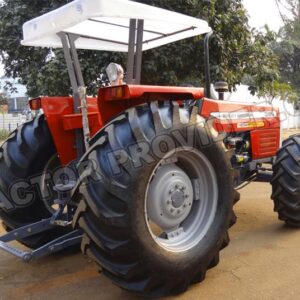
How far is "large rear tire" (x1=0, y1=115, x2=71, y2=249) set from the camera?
384 centimetres

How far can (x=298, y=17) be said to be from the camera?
26.3m

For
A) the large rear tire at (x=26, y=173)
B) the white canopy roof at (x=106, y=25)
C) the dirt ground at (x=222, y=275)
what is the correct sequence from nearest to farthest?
the white canopy roof at (x=106, y=25) < the dirt ground at (x=222, y=275) < the large rear tire at (x=26, y=173)

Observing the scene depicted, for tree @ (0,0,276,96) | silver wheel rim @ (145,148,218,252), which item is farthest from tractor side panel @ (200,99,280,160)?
tree @ (0,0,276,96)

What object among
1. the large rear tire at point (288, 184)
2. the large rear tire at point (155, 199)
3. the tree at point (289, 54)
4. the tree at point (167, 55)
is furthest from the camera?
the tree at point (289, 54)

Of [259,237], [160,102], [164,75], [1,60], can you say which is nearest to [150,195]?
[160,102]

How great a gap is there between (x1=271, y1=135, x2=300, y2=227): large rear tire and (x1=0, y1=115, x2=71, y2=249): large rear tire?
219 cm

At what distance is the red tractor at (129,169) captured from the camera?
2715mm

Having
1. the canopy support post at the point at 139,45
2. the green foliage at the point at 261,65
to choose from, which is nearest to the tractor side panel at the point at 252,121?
the canopy support post at the point at 139,45

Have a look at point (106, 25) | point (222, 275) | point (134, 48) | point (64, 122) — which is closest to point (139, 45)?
point (134, 48)

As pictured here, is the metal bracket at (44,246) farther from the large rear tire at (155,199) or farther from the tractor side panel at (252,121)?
the tractor side panel at (252,121)

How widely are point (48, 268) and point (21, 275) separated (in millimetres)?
253

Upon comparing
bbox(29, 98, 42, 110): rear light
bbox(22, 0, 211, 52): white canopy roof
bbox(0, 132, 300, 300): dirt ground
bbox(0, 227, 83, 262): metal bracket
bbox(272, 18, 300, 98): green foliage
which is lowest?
bbox(0, 132, 300, 300): dirt ground

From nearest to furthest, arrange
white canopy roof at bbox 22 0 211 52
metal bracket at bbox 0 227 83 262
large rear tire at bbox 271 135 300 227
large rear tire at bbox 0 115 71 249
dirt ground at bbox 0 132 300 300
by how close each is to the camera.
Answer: white canopy roof at bbox 22 0 211 52
metal bracket at bbox 0 227 83 262
dirt ground at bbox 0 132 300 300
large rear tire at bbox 0 115 71 249
large rear tire at bbox 271 135 300 227

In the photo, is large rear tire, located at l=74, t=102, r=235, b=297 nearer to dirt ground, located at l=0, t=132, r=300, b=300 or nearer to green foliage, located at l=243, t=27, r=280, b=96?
dirt ground, located at l=0, t=132, r=300, b=300
